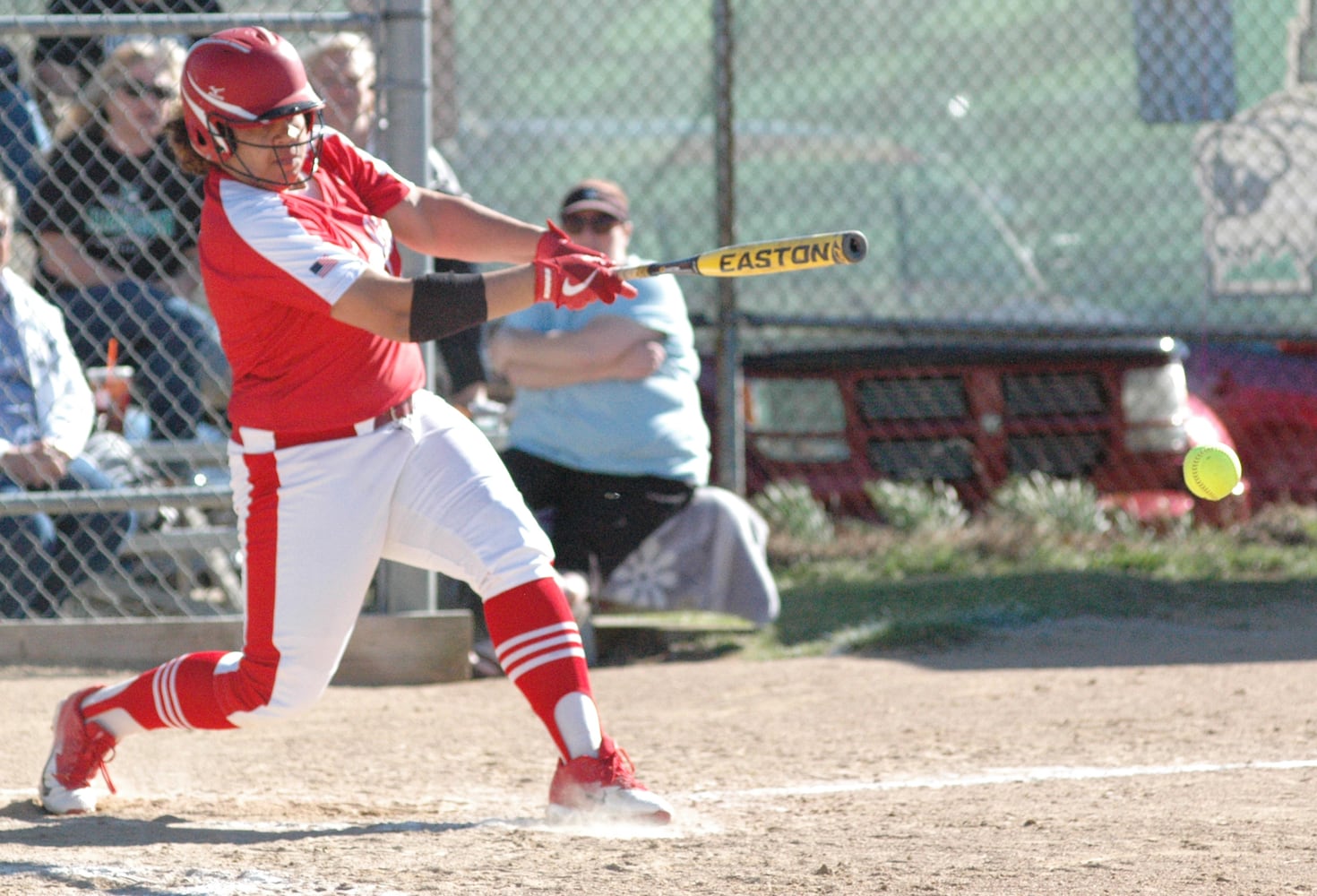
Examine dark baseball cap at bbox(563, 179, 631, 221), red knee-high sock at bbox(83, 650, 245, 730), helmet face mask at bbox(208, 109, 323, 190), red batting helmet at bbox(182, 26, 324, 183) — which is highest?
dark baseball cap at bbox(563, 179, 631, 221)

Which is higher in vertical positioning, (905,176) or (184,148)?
(905,176)

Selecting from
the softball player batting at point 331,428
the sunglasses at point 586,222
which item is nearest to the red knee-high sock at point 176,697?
the softball player batting at point 331,428

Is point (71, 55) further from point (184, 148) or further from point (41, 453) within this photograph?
point (184, 148)

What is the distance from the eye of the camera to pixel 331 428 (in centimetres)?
352

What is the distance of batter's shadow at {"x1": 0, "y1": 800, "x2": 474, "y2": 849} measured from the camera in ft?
11.3

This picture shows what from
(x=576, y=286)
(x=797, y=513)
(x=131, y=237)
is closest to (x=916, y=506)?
(x=797, y=513)

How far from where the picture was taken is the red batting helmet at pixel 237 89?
3387mm

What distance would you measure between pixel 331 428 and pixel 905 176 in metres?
4.86

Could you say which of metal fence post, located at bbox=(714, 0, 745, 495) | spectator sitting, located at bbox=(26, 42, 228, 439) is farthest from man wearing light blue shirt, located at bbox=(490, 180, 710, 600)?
spectator sitting, located at bbox=(26, 42, 228, 439)

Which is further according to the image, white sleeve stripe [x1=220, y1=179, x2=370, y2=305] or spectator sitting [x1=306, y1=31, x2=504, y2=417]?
spectator sitting [x1=306, y1=31, x2=504, y2=417]

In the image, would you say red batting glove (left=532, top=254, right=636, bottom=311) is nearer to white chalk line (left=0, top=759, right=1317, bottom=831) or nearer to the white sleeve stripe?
the white sleeve stripe

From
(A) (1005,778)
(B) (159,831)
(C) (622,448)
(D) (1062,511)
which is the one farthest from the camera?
(D) (1062,511)

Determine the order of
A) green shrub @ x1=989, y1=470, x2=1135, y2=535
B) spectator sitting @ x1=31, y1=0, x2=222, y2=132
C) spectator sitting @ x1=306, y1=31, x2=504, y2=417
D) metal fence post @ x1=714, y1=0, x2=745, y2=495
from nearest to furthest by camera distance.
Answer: spectator sitting @ x1=306, y1=31, x2=504, y2=417 < spectator sitting @ x1=31, y1=0, x2=222, y2=132 < metal fence post @ x1=714, y1=0, x2=745, y2=495 < green shrub @ x1=989, y1=470, x2=1135, y2=535

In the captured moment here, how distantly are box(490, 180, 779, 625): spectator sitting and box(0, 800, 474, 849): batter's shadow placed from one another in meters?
2.07
